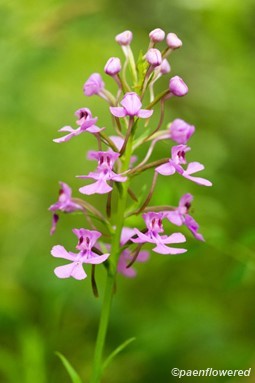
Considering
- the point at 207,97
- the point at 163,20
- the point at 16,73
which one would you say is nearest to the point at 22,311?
the point at 16,73

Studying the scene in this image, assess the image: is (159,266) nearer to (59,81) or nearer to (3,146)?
(3,146)

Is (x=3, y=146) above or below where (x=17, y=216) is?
above

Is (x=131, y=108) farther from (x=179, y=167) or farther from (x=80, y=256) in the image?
(x=80, y=256)

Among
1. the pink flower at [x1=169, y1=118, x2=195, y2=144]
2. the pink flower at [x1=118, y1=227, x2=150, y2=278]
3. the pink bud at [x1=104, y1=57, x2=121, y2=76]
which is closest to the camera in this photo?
the pink bud at [x1=104, y1=57, x2=121, y2=76]

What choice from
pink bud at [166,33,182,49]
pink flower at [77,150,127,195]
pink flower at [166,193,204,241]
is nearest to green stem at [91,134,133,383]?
pink flower at [77,150,127,195]

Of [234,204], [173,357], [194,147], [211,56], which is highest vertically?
[211,56]

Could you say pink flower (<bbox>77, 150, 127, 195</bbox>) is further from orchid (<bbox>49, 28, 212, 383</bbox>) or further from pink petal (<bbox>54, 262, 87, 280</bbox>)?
pink petal (<bbox>54, 262, 87, 280</bbox>)
